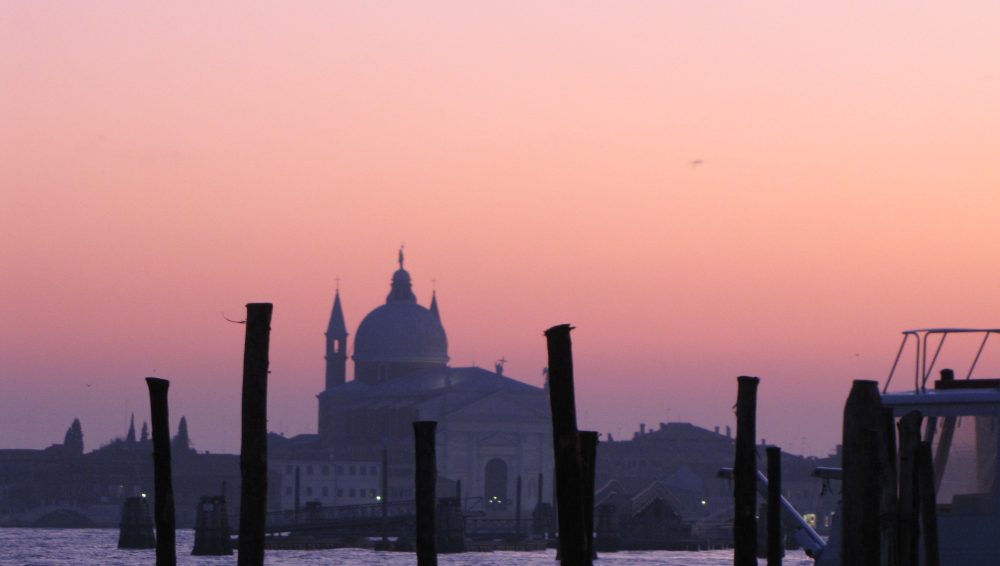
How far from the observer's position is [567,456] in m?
14.4

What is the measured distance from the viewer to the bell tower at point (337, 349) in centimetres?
16375

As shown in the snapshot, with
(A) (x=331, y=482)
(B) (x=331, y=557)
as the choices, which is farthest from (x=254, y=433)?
(A) (x=331, y=482)

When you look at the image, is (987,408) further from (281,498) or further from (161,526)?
(281,498)

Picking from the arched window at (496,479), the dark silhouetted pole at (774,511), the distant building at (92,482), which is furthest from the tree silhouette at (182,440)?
the dark silhouetted pole at (774,511)

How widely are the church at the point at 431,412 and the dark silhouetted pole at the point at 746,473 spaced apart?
105 metres

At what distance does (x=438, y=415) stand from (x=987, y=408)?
11956 cm

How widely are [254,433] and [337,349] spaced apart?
149 meters

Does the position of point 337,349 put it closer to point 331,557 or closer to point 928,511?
point 331,557

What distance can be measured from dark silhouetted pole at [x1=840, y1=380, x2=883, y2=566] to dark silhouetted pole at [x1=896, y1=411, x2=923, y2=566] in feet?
4.83

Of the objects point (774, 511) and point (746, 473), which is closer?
point (746, 473)

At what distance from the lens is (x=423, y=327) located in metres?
148

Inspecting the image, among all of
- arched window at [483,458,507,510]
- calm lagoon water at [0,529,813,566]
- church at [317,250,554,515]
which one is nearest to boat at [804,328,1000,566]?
calm lagoon water at [0,529,813,566]

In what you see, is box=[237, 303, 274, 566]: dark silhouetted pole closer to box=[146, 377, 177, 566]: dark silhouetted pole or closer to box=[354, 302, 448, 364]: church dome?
box=[146, 377, 177, 566]: dark silhouetted pole

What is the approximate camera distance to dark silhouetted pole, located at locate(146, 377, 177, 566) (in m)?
17.5
